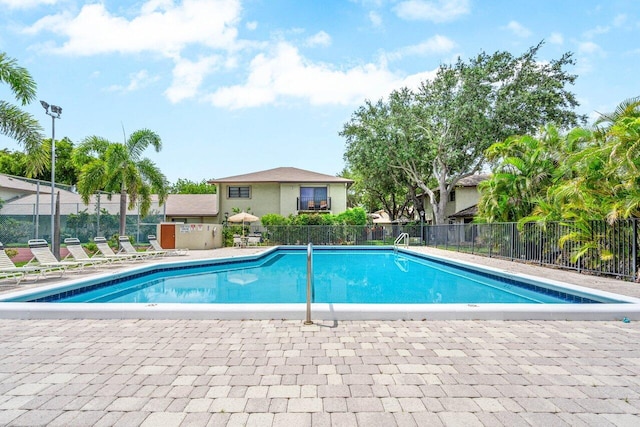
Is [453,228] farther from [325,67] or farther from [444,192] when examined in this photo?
[325,67]

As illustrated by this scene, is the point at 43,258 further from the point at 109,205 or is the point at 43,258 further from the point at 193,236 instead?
the point at 193,236

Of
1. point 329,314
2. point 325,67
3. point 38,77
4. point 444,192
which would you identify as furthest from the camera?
point 444,192

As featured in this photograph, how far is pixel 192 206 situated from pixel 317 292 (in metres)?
23.0

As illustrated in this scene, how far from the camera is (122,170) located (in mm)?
17078

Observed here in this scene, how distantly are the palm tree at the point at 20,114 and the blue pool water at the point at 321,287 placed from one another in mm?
5012

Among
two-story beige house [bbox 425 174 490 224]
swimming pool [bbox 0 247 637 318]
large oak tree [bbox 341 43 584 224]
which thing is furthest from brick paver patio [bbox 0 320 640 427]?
two-story beige house [bbox 425 174 490 224]

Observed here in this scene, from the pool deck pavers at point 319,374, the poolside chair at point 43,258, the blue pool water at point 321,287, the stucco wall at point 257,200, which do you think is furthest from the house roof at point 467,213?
the poolside chair at point 43,258

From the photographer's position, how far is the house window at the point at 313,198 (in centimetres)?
2809

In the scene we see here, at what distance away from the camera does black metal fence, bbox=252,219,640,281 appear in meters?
9.43

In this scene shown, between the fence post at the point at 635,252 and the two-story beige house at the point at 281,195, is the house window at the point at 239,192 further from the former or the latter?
the fence post at the point at 635,252

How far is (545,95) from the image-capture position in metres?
22.9

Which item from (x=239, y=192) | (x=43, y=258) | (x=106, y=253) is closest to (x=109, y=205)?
(x=106, y=253)

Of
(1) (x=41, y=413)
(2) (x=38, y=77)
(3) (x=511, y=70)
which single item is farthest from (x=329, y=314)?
(3) (x=511, y=70)

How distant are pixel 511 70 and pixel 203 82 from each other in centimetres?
2002
